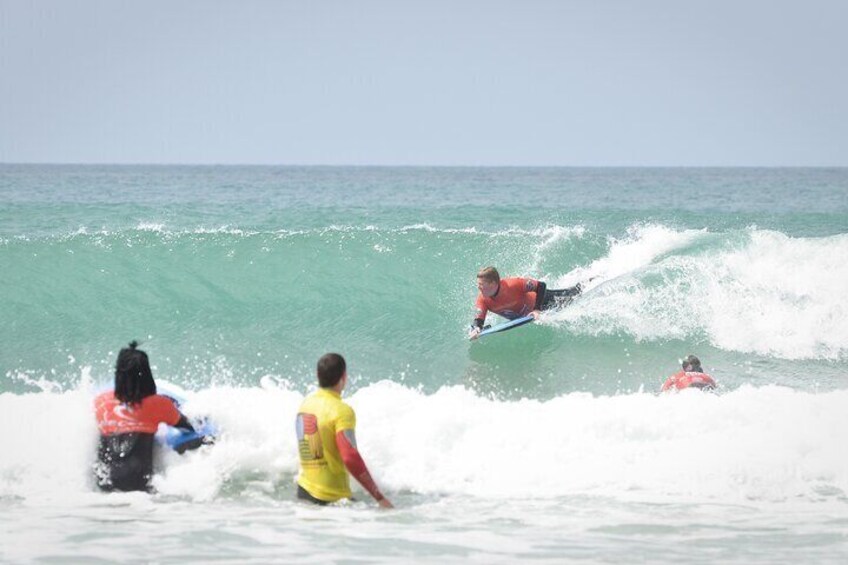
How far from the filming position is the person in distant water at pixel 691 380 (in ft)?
33.5

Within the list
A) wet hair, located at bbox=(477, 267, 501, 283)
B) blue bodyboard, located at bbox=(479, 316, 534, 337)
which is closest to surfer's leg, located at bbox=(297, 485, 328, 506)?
blue bodyboard, located at bbox=(479, 316, 534, 337)

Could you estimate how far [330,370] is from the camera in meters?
6.91

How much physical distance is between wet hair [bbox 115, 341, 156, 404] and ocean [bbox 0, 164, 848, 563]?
0.56 meters

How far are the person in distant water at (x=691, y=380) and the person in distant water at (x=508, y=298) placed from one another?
2.68 metres

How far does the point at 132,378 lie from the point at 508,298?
21.4 ft

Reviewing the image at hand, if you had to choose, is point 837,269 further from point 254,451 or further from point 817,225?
point 817,225

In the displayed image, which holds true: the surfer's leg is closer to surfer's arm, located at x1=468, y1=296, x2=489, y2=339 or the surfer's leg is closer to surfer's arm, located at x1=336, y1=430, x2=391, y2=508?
surfer's arm, located at x1=336, y1=430, x2=391, y2=508

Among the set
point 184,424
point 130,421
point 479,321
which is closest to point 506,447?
point 184,424

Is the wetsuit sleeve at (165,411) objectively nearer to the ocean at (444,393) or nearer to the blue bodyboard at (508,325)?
the ocean at (444,393)

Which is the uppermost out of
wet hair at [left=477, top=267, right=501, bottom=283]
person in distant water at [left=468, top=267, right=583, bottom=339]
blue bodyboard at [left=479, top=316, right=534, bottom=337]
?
wet hair at [left=477, top=267, right=501, bottom=283]

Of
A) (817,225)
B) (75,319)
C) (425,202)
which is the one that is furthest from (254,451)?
(425,202)

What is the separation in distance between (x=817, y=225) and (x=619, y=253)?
52.1 feet

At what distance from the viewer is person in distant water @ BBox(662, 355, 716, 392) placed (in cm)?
1021

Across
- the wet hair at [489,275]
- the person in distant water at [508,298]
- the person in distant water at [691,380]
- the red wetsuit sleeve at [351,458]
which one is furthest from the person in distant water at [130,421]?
the wet hair at [489,275]
